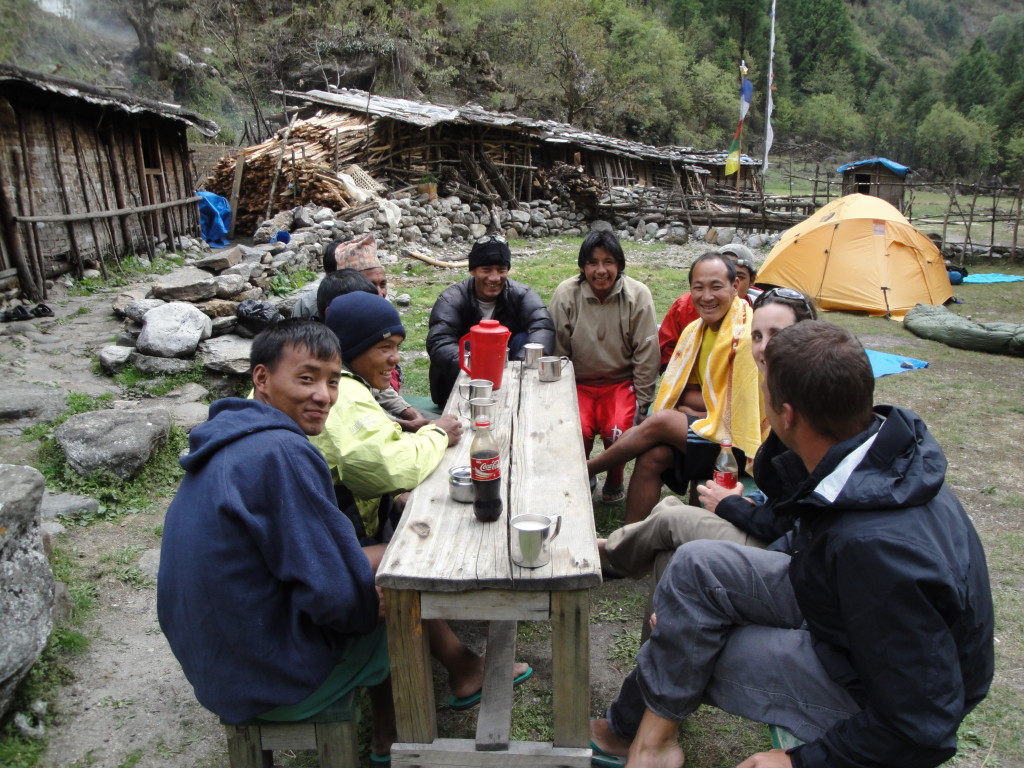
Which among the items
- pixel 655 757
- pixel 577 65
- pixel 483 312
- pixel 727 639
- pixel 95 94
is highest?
pixel 577 65

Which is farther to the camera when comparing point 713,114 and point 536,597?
point 713,114

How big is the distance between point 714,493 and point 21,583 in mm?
2412

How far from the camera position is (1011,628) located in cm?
300

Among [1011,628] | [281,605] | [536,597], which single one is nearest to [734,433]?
[1011,628]

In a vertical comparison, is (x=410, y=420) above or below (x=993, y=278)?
above

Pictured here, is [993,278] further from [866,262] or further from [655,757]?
[655,757]

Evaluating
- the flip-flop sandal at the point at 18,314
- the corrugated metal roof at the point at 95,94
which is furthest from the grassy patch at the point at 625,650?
the corrugated metal roof at the point at 95,94

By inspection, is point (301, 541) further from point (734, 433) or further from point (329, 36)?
point (329, 36)

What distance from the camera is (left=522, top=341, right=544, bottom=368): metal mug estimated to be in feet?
12.7

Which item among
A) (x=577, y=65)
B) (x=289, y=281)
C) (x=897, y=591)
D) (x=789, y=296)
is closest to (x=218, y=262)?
(x=289, y=281)

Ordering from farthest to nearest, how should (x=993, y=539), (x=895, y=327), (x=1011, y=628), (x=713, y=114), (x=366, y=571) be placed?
1. (x=713, y=114)
2. (x=895, y=327)
3. (x=993, y=539)
4. (x=1011, y=628)
5. (x=366, y=571)

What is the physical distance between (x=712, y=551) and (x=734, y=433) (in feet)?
4.78

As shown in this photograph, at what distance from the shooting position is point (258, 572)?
1701mm

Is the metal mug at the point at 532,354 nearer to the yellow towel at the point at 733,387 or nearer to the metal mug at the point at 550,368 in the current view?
the metal mug at the point at 550,368
